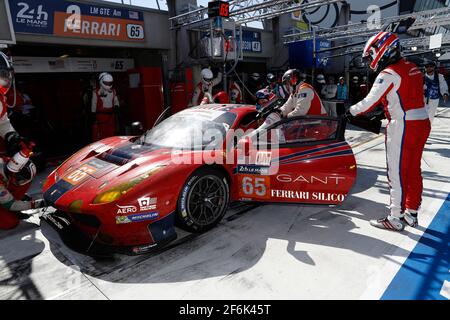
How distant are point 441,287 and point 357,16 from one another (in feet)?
144

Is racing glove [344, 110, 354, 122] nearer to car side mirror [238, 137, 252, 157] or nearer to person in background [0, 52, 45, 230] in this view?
car side mirror [238, 137, 252, 157]

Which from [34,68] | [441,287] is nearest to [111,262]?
[441,287]

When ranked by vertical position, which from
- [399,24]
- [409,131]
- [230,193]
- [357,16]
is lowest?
[230,193]

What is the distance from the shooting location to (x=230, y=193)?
3.50 metres

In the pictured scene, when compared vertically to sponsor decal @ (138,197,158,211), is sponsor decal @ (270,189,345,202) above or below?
below

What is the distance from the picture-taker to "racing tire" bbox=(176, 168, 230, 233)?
3039mm

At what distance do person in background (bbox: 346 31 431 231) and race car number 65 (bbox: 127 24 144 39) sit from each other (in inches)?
288

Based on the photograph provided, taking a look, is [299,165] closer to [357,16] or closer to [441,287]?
A: [441,287]

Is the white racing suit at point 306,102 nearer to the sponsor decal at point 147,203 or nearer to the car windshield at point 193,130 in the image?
the car windshield at point 193,130

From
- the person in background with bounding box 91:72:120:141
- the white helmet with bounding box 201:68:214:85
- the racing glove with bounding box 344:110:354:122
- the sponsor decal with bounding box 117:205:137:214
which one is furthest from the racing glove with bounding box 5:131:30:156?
the white helmet with bounding box 201:68:214:85

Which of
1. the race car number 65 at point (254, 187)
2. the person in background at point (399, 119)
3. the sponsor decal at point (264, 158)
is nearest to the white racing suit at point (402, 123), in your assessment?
the person in background at point (399, 119)

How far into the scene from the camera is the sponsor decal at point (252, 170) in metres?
3.38

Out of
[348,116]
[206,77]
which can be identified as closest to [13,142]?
[348,116]

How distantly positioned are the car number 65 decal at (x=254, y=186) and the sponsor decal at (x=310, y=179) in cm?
16
